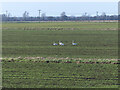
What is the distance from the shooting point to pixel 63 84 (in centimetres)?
1656

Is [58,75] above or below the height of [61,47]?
below

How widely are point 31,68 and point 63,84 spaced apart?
5.43 m

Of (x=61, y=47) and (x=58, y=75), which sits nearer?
(x=58, y=75)

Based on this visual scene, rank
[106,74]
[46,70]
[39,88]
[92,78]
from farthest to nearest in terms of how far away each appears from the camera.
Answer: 1. [46,70]
2. [106,74]
3. [92,78]
4. [39,88]

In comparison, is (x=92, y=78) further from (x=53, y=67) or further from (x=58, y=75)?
(x=53, y=67)

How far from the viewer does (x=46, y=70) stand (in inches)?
818

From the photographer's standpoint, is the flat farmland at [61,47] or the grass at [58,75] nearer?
the grass at [58,75]

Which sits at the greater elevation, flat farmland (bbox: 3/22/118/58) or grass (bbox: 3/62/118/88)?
flat farmland (bbox: 3/22/118/58)

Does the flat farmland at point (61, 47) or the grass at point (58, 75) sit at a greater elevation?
the flat farmland at point (61, 47)

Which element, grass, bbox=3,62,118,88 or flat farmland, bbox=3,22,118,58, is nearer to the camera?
grass, bbox=3,62,118,88

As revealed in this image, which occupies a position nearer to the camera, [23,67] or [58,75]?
[58,75]

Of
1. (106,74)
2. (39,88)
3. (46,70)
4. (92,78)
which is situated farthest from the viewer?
(46,70)

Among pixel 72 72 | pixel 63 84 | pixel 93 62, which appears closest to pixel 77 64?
pixel 93 62

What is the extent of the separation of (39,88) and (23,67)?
6.34 metres
